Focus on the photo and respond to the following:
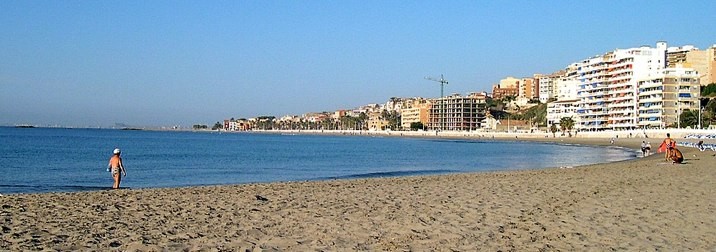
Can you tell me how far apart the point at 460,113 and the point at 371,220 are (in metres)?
182

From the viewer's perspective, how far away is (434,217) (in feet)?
33.2

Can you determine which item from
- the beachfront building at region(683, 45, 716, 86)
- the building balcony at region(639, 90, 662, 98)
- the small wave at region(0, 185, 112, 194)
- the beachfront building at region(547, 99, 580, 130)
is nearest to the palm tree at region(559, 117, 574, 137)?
the beachfront building at region(547, 99, 580, 130)

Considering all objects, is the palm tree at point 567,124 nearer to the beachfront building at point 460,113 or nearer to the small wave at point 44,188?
the beachfront building at point 460,113

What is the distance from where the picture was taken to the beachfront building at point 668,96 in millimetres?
106875

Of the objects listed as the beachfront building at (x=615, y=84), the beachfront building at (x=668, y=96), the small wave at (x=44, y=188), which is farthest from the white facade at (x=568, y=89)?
the small wave at (x=44, y=188)

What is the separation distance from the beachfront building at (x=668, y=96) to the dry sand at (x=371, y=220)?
10025 cm

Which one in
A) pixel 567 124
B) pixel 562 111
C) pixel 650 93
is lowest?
pixel 567 124

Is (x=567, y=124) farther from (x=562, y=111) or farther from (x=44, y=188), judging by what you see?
(x=44, y=188)

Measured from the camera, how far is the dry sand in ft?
25.7

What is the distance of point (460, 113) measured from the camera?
189 metres

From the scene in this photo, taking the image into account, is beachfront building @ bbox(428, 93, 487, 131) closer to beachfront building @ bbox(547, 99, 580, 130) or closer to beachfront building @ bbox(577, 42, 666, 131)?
beachfront building @ bbox(547, 99, 580, 130)

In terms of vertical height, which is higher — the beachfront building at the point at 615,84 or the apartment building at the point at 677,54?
the apartment building at the point at 677,54

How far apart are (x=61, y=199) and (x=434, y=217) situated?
7.18 metres

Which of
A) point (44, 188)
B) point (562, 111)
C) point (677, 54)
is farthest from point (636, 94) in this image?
point (44, 188)
